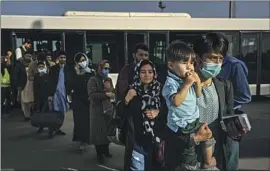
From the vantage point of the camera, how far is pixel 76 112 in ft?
19.8

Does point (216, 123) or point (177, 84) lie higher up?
point (177, 84)

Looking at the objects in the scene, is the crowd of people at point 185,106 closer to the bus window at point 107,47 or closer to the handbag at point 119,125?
the handbag at point 119,125

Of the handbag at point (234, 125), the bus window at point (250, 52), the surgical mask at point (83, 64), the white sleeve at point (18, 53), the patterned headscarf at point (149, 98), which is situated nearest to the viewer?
the handbag at point (234, 125)

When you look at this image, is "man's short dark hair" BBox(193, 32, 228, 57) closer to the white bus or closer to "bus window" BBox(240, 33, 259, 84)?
the white bus

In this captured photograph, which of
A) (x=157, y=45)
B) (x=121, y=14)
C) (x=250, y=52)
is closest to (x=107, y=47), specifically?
(x=121, y=14)

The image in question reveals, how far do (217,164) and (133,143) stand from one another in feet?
2.74

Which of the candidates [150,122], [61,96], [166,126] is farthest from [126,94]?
[61,96]

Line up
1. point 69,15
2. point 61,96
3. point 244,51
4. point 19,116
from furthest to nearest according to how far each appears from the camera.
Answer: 1. point 244,51
2. point 69,15
3. point 19,116
4. point 61,96

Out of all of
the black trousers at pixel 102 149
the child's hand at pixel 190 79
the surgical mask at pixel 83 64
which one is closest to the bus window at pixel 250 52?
the surgical mask at pixel 83 64

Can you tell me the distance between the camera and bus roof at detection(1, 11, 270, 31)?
10.4m

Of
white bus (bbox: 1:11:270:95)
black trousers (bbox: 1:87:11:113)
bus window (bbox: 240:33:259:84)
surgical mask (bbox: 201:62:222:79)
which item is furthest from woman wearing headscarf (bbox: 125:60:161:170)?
bus window (bbox: 240:33:259:84)

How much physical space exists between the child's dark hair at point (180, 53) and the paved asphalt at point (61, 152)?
2.90 m

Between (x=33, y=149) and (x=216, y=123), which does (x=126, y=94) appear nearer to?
(x=216, y=123)

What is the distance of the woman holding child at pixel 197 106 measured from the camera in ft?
8.20
